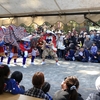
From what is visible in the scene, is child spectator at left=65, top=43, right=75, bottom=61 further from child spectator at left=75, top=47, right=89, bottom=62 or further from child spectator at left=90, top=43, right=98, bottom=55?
child spectator at left=90, top=43, right=98, bottom=55

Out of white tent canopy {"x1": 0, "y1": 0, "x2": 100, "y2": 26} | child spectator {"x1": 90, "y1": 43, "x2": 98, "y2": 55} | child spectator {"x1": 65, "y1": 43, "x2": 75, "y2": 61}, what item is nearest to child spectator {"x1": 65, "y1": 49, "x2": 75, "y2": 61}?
child spectator {"x1": 65, "y1": 43, "x2": 75, "y2": 61}

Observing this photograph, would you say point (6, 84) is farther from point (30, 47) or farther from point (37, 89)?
point (30, 47)

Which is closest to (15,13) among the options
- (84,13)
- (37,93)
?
(84,13)

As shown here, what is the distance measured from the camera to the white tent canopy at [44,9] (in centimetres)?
278

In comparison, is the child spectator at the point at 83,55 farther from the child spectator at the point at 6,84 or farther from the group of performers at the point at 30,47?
the child spectator at the point at 6,84

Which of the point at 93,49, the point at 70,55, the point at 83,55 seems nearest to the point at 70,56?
the point at 70,55

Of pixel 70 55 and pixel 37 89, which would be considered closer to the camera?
pixel 37 89

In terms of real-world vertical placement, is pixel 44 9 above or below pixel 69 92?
above

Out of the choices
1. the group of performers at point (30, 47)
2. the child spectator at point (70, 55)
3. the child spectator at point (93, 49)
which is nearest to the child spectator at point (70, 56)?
the child spectator at point (70, 55)

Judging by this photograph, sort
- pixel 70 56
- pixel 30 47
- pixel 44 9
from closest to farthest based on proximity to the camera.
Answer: pixel 44 9, pixel 30 47, pixel 70 56

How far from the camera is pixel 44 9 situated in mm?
3104

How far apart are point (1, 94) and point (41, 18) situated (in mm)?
1927

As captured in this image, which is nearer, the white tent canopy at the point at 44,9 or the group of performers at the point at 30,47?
the white tent canopy at the point at 44,9

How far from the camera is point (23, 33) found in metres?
6.26
